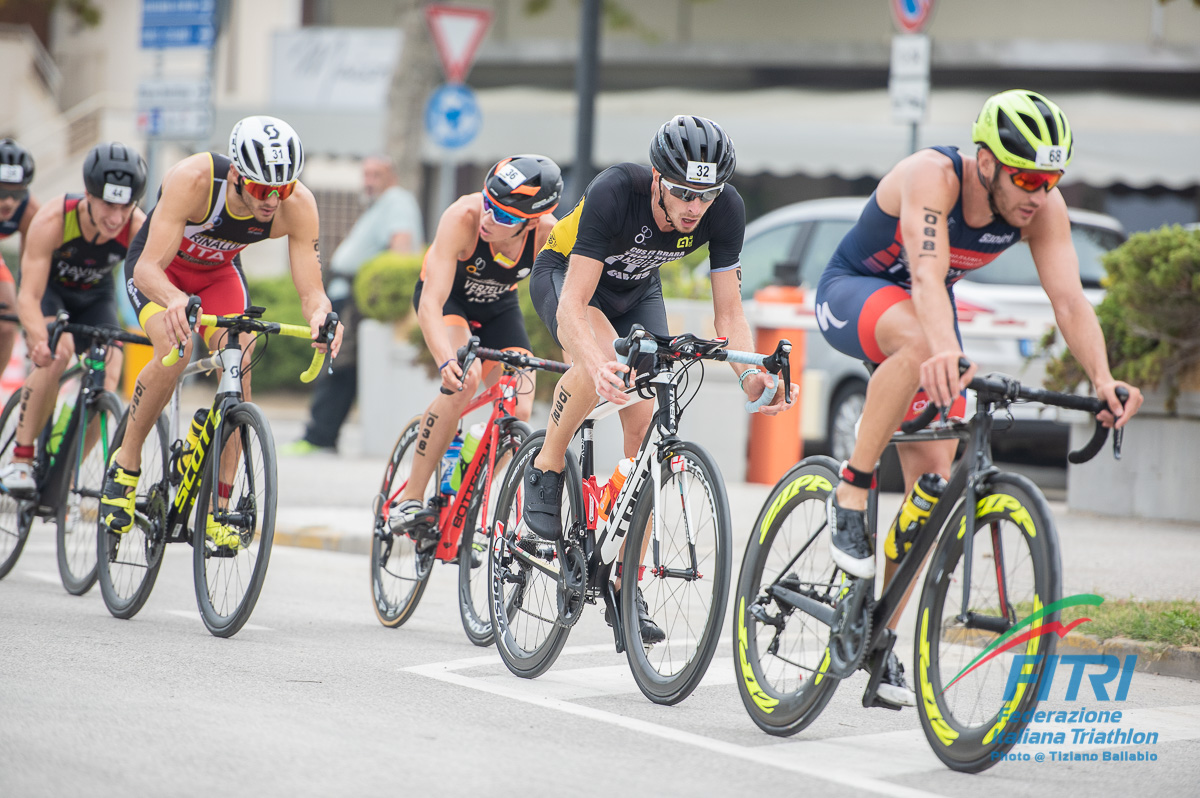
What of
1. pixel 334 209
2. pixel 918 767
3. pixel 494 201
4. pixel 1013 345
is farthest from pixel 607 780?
pixel 334 209

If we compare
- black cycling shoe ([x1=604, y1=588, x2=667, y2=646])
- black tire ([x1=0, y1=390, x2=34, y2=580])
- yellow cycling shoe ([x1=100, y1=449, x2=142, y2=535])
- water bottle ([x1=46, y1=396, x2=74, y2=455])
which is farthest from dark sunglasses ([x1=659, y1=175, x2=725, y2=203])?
black tire ([x1=0, y1=390, x2=34, y2=580])

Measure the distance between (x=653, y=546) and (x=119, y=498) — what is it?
2.84 m

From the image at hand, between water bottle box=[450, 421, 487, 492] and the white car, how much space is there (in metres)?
4.73

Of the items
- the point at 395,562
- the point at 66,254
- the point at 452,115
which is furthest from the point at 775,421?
the point at 66,254

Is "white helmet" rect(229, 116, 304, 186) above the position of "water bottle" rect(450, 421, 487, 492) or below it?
above

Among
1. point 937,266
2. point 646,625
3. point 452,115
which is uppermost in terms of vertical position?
point 452,115

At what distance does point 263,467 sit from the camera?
246 inches

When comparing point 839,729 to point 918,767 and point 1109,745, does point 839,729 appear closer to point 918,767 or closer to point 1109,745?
point 918,767

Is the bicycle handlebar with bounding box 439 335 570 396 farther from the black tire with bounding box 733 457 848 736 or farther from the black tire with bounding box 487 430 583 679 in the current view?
the black tire with bounding box 733 457 848 736

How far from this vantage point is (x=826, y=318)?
203 inches

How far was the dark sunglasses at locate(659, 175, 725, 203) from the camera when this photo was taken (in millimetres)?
5312

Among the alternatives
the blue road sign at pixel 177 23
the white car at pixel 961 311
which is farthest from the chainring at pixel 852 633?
the blue road sign at pixel 177 23

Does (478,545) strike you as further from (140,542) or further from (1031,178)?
(1031,178)

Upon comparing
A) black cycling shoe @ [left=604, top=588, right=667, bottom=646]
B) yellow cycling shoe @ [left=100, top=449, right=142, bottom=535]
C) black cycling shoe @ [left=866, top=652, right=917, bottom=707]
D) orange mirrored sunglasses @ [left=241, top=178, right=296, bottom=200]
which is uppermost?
orange mirrored sunglasses @ [left=241, top=178, right=296, bottom=200]
